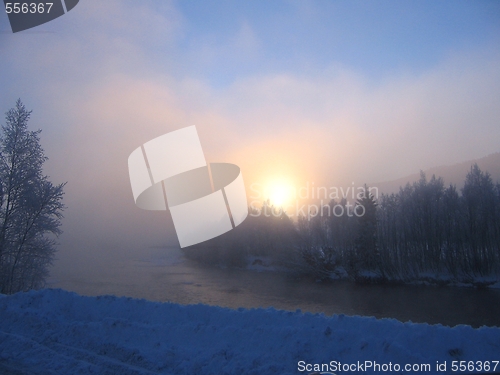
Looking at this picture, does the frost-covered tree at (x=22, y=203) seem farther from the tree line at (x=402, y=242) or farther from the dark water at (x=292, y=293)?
the tree line at (x=402, y=242)

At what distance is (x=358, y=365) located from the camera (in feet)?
11.4

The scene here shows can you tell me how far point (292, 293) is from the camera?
60.9 ft

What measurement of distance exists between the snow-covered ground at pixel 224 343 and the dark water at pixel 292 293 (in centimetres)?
906

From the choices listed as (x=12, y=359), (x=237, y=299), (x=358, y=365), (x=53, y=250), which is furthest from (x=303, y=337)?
(x=237, y=299)

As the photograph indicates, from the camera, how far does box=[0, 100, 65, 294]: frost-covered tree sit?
1087 centimetres

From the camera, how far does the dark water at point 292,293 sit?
45.7 ft

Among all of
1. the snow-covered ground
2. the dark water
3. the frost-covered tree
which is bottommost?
the dark water

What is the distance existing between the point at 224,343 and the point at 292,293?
1533 centimetres

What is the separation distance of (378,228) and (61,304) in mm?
26166

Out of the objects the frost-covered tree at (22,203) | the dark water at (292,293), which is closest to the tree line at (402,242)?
the dark water at (292,293)

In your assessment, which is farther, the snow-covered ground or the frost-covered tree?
the frost-covered tree

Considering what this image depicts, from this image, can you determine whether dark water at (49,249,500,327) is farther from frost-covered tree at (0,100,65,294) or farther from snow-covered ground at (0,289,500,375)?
snow-covered ground at (0,289,500,375)

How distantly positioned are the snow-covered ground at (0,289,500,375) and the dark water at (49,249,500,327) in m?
9.06

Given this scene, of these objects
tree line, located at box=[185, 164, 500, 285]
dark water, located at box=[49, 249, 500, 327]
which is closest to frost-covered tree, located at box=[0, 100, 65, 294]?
dark water, located at box=[49, 249, 500, 327]
